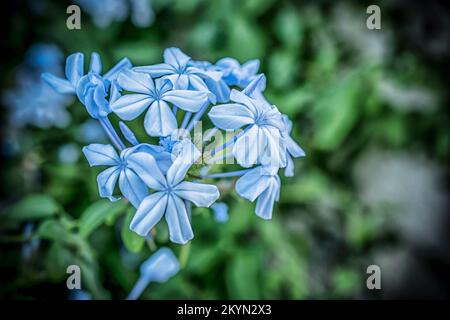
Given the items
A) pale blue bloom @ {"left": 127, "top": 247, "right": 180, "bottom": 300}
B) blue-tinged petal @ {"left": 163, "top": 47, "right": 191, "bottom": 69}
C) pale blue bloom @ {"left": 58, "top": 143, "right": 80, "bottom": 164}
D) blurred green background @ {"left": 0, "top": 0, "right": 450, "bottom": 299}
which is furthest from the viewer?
pale blue bloom @ {"left": 58, "top": 143, "right": 80, "bottom": 164}

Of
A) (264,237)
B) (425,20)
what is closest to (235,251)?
(264,237)

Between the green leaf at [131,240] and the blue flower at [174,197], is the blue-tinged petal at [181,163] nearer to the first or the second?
the blue flower at [174,197]

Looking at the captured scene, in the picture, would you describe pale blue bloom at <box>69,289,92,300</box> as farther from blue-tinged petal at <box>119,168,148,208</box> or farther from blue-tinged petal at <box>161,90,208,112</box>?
blue-tinged petal at <box>161,90,208,112</box>

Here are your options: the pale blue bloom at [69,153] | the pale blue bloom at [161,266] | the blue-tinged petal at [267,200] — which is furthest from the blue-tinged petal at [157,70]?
the pale blue bloom at [69,153]

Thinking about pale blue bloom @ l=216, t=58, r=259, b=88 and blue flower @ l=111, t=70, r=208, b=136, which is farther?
pale blue bloom @ l=216, t=58, r=259, b=88

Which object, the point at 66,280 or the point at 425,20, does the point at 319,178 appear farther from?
the point at 66,280

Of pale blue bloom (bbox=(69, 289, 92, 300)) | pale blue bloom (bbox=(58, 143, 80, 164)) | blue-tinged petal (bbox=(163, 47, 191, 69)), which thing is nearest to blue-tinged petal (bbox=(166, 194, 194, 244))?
blue-tinged petal (bbox=(163, 47, 191, 69))

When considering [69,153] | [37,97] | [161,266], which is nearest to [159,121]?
[161,266]
